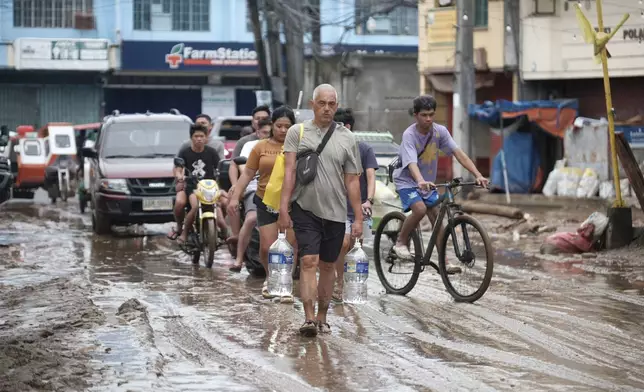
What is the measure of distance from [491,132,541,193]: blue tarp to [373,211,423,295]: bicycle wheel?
18.3 meters

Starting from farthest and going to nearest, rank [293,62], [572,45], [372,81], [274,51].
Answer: [372,81], [293,62], [274,51], [572,45]

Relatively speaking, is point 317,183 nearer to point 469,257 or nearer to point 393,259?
point 469,257

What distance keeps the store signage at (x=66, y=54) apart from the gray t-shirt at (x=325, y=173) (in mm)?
41529

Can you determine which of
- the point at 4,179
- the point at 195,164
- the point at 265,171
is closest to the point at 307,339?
the point at 265,171

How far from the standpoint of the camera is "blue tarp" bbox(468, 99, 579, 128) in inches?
1170

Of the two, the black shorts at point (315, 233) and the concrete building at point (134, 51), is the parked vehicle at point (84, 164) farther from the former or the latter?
the concrete building at point (134, 51)

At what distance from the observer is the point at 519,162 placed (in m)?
31.0

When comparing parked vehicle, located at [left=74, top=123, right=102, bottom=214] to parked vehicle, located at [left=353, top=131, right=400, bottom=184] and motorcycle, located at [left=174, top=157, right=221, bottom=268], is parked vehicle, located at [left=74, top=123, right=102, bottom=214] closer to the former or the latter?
parked vehicle, located at [left=353, top=131, right=400, bottom=184]

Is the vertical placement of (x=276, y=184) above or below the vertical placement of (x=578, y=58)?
below

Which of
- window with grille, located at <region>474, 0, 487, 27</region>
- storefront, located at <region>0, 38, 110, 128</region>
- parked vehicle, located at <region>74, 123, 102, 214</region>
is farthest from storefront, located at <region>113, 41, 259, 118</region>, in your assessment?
window with grille, located at <region>474, 0, 487, 27</region>

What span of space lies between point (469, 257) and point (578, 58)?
20.5 meters

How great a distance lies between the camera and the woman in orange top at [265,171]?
1167 centimetres

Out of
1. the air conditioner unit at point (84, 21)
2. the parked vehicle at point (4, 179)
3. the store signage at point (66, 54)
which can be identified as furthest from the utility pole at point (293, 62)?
the air conditioner unit at point (84, 21)

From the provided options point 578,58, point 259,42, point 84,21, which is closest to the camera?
Answer: point 578,58
